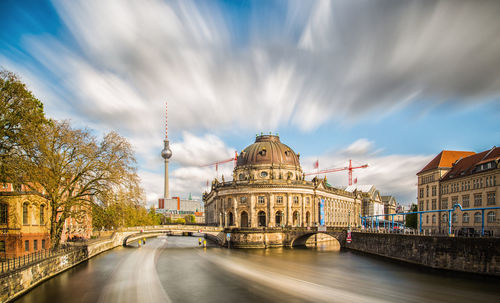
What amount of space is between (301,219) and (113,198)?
63.3 m

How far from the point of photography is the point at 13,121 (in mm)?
27516

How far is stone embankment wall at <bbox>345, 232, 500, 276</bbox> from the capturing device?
124ft

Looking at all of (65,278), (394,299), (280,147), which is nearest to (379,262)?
(394,299)

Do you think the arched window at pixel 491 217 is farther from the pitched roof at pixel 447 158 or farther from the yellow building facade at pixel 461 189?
the pitched roof at pixel 447 158

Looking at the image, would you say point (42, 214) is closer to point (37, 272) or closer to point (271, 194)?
point (37, 272)

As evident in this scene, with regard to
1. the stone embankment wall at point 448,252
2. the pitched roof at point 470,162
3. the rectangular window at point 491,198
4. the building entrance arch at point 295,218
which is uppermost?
the pitched roof at point 470,162

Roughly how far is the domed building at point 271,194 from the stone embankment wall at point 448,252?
3785cm

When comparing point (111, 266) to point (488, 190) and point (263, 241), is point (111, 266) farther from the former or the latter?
point (488, 190)

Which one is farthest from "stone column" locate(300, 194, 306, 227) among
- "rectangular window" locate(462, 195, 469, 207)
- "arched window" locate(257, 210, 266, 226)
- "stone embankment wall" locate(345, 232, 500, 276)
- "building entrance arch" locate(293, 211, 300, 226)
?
"stone embankment wall" locate(345, 232, 500, 276)

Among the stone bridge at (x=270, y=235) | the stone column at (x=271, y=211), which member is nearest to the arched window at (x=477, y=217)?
the stone bridge at (x=270, y=235)

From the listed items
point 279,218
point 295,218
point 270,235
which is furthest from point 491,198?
point 279,218

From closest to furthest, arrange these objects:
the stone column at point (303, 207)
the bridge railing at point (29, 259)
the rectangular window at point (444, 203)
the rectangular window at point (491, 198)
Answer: the bridge railing at point (29, 259), the rectangular window at point (491, 198), the rectangular window at point (444, 203), the stone column at point (303, 207)

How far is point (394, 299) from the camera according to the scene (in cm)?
3072

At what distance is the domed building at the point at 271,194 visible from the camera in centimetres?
9206
